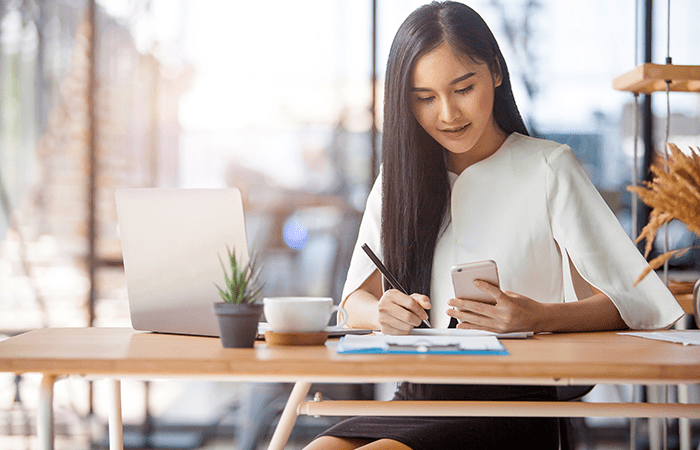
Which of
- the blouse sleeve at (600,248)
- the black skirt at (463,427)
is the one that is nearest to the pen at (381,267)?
the black skirt at (463,427)

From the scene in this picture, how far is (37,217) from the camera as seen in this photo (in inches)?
124

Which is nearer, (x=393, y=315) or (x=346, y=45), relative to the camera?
(x=393, y=315)

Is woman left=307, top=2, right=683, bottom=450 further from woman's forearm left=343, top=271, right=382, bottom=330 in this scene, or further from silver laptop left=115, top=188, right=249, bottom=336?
silver laptop left=115, top=188, right=249, bottom=336

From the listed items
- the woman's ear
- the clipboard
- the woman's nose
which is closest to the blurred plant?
the clipboard

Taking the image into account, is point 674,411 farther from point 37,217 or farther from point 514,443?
point 37,217

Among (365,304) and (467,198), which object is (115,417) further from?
(467,198)

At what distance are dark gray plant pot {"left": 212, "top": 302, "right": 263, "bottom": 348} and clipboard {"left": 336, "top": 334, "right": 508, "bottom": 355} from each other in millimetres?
141

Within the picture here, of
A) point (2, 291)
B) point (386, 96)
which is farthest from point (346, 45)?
point (2, 291)

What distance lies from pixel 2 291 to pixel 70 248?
406mm

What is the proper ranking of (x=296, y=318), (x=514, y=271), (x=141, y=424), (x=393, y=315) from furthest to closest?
(x=141, y=424)
(x=514, y=271)
(x=393, y=315)
(x=296, y=318)

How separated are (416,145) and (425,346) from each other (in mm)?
799

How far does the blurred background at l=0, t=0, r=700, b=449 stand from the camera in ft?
10.1

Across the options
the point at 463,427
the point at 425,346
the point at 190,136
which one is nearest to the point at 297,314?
the point at 425,346

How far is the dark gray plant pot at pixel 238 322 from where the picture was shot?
3.22ft
